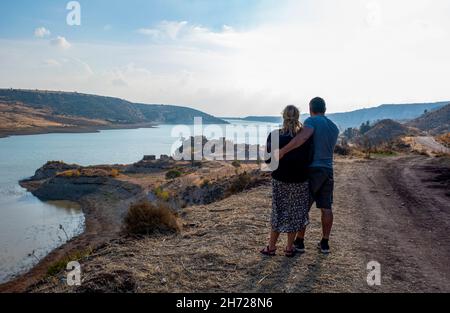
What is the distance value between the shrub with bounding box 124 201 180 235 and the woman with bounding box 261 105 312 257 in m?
3.01

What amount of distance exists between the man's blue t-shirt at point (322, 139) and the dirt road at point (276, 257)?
1.35 metres

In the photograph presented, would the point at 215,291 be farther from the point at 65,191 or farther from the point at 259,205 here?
the point at 65,191

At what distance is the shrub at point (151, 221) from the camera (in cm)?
798

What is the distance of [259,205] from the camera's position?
9867 millimetres

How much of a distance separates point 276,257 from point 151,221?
3.27 m

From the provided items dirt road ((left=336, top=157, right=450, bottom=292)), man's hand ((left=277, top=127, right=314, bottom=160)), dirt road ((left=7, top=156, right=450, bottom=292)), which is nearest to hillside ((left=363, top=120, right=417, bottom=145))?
dirt road ((left=336, top=157, right=450, bottom=292))

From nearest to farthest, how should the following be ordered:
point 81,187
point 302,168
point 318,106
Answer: point 302,168 → point 318,106 → point 81,187

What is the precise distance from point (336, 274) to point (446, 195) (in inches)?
288

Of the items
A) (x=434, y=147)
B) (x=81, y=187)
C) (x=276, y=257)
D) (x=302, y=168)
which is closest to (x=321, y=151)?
(x=302, y=168)

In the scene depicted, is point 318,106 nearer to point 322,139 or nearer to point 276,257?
point 322,139

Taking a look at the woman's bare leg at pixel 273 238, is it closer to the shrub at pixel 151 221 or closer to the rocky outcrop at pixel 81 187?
the shrub at pixel 151 221

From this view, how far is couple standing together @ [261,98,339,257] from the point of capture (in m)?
5.13

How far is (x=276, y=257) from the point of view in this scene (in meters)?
5.64
